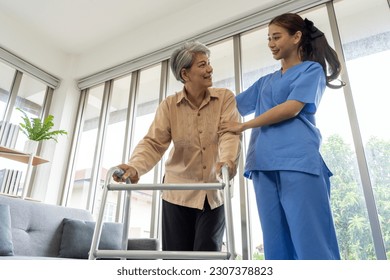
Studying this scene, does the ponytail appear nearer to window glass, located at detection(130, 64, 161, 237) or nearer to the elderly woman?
the elderly woman

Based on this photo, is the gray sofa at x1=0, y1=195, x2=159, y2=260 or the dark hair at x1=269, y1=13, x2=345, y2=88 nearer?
the dark hair at x1=269, y1=13, x2=345, y2=88

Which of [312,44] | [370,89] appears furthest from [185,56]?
[370,89]

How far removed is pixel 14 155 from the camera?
2945 mm

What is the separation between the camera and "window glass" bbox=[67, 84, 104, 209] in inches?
138

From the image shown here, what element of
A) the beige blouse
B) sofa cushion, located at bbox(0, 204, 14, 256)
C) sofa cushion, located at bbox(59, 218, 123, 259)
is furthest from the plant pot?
the beige blouse

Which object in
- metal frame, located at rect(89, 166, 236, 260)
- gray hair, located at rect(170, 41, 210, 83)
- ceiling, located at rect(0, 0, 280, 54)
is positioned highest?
ceiling, located at rect(0, 0, 280, 54)

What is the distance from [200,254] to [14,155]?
2.83 metres

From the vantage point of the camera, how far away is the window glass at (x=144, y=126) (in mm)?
2881

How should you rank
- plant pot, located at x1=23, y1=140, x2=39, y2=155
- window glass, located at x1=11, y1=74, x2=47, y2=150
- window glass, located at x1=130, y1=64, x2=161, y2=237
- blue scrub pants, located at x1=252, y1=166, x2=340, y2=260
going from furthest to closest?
window glass, located at x1=11, y1=74, x2=47, y2=150 < plant pot, located at x1=23, y1=140, x2=39, y2=155 < window glass, located at x1=130, y1=64, x2=161, y2=237 < blue scrub pants, located at x1=252, y1=166, x2=340, y2=260

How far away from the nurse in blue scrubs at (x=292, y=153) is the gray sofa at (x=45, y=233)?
1.52 metres

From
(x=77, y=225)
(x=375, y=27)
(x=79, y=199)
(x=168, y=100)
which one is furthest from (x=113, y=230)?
(x=375, y=27)

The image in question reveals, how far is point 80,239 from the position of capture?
88.1 inches

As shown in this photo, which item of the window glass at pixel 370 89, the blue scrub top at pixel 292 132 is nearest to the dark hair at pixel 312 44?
the blue scrub top at pixel 292 132

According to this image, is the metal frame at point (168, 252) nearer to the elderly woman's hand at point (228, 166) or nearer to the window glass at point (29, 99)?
the elderly woman's hand at point (228, 166)
